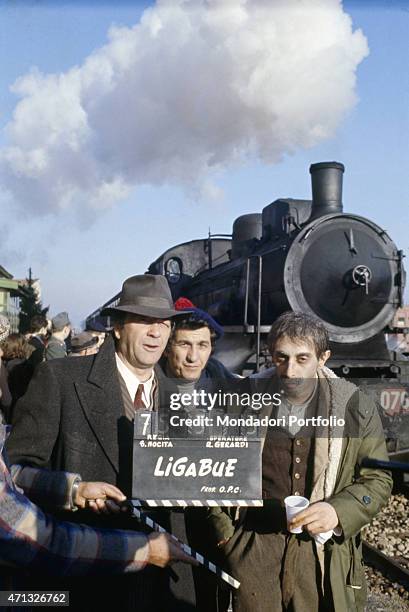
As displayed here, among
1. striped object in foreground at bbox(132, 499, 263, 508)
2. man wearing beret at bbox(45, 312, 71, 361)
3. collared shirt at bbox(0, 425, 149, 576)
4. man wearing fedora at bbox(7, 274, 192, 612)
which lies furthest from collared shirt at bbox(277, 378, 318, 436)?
man wearing beret at bbox(45, 312, 71, 361)

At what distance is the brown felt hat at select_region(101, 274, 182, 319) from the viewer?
2244 millimetres

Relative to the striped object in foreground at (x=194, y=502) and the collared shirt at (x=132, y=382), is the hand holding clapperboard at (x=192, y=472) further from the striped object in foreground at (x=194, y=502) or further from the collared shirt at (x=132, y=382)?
the collared shirt at (x=132, y=382)

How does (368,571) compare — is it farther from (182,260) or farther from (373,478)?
(182,260)

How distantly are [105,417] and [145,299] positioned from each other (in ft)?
1.53

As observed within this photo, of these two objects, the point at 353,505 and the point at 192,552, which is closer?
the point at 192,552

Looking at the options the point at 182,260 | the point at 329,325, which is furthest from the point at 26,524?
the point at 182,260

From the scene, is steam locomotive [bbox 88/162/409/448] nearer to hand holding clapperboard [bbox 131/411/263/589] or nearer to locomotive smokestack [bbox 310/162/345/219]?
locomotive smokestack [bbox 310/162/345/219]

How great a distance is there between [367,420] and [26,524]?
125 cm

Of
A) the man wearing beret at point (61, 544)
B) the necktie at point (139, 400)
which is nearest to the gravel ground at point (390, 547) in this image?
the necktie at point (139, 400)

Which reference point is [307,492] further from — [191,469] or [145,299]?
[145,299]

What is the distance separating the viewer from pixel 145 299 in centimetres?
231

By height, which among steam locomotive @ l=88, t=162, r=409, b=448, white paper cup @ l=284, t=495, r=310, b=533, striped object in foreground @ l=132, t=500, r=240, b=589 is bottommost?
striped object in foreground @ l=132, t=500, r=240, b=589

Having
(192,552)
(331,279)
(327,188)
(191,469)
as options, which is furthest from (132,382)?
(327,188)

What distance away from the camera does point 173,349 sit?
2.46 m
